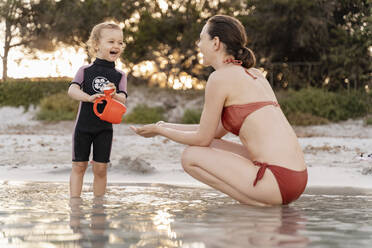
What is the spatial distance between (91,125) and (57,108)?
13997 mm

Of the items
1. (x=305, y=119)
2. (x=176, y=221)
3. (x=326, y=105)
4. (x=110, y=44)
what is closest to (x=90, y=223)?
(x=176, y=221)

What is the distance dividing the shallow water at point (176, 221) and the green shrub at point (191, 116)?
37.1 feet

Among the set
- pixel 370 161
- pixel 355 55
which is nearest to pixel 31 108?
pixel 355 55

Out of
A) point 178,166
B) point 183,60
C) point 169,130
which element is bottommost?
point 178,166

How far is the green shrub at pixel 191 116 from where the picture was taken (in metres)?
15.7

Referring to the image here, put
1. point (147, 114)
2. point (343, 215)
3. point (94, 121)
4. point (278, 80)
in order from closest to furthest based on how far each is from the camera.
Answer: point (343, 215), point (94, 121), point (147, 114), point (278, 80)

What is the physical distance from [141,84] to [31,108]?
3.97 metres

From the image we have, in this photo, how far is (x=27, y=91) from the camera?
1958cm

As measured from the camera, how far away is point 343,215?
10.8 ft

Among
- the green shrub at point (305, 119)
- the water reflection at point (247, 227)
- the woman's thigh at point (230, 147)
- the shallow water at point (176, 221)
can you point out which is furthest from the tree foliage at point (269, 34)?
the water reflection at point (247, 227)

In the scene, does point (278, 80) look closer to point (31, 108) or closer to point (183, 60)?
point (183, 60)

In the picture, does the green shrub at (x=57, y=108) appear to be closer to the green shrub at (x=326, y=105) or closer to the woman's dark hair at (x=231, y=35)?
the green shrub at (x=326, y=105)

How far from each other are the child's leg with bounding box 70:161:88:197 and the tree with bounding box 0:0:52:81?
1949 centimetres

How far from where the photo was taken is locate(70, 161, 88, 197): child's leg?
4234 millimetres
